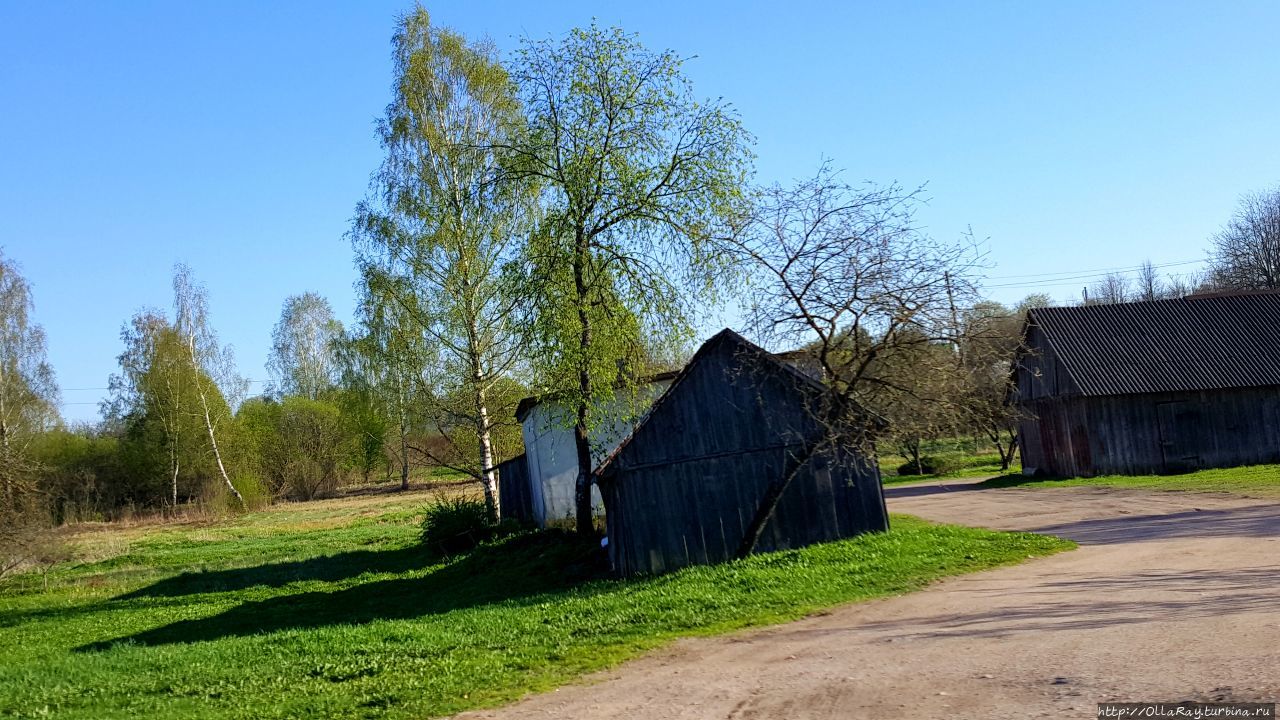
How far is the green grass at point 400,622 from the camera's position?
394 inches

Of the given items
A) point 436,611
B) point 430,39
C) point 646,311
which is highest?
point 430,39

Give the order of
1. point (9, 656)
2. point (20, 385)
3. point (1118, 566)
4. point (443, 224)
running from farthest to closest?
point (20, 385)
point (443, 224)
point (9, 656)
point (1118, 566)

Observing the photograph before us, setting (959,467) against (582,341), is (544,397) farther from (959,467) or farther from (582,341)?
(959,467)

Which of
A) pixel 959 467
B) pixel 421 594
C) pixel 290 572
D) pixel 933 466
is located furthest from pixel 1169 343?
pixel 290 572

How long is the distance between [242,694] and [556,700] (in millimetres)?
3688

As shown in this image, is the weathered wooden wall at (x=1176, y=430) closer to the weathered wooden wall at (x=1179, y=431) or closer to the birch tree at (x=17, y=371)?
the weathered wooden wall at (x=1179, y=431)

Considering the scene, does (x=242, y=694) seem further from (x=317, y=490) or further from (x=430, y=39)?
(x=317, y=490)

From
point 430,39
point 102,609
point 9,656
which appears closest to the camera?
point 9,656

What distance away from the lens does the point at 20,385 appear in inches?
1740

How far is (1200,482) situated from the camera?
85.3 feet

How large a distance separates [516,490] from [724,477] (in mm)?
14735

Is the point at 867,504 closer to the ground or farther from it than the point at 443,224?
closer to the ground

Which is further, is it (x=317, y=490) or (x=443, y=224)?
(x=317, y=490)

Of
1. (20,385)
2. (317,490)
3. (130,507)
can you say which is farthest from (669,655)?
(317,490)
